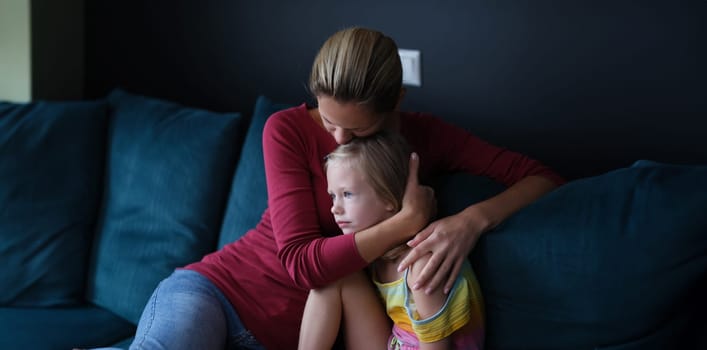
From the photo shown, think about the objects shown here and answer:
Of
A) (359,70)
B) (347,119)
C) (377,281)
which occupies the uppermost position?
(359,70)

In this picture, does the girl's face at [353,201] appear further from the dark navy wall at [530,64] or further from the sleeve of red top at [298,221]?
the dark navy wall at [530,64]

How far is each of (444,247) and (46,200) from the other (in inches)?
53.3

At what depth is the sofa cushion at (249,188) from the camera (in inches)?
82.7

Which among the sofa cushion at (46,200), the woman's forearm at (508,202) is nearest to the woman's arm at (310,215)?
the woman's forearm at (508,202)

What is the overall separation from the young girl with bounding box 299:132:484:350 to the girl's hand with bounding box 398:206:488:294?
0.07ft

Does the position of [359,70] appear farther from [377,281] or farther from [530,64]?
[530,64]

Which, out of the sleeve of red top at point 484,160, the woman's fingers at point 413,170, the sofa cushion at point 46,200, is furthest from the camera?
the sofa cushion at point 46,200

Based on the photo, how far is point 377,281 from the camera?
5.61ft

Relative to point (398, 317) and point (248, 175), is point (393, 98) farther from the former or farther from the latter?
point (248, 175)

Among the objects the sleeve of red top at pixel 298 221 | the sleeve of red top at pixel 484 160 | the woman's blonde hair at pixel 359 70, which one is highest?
the woman's blonde hair at pixel 359 70

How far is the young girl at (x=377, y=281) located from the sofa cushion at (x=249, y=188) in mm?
463

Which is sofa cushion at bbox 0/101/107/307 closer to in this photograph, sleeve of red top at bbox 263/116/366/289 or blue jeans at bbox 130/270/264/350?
blue jeans at bbox 130/270/264/350

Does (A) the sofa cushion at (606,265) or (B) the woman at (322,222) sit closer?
(A) the sofa cushion at (606,265)

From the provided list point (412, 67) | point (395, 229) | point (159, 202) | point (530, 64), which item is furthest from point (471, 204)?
point (159, 202)
